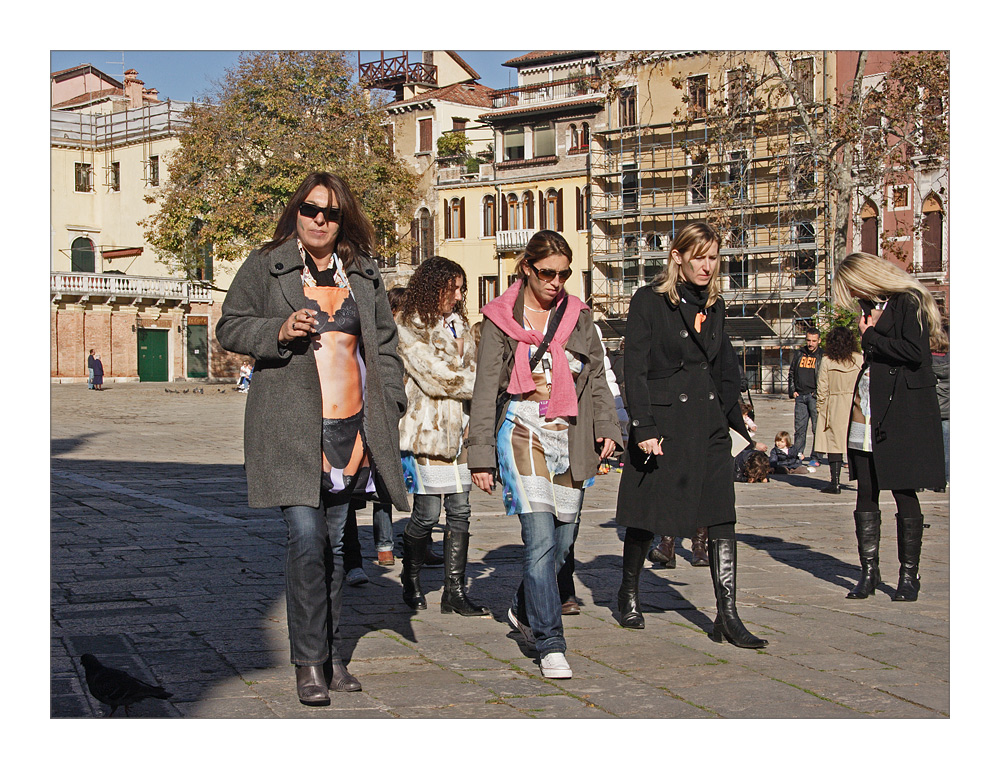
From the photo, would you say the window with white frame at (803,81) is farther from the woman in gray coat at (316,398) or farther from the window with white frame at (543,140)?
the window with white frame at (543,140)

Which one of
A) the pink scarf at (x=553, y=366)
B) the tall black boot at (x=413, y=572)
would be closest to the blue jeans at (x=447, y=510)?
the tall black boot at (x=413, y=572)

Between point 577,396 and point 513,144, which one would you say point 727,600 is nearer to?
point 577,396

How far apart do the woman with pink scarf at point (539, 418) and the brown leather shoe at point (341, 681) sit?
0.78m

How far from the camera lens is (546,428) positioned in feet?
18.2

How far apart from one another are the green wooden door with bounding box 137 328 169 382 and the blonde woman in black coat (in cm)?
5043

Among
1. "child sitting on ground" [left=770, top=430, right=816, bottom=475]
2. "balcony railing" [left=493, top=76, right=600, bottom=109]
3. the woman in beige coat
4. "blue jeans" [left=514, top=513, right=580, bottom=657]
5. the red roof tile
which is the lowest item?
"child sitting on ground" [left=770, top=430, right=816, bottom=475]

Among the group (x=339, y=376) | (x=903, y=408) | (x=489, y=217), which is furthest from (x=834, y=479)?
(x=489, y=217)

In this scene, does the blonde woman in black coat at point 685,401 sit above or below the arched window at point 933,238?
below

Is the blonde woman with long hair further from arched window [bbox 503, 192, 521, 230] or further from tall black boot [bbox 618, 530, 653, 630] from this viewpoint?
arched window [bbox 503, 192, 521, 230]

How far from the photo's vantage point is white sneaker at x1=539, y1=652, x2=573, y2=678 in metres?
5.27

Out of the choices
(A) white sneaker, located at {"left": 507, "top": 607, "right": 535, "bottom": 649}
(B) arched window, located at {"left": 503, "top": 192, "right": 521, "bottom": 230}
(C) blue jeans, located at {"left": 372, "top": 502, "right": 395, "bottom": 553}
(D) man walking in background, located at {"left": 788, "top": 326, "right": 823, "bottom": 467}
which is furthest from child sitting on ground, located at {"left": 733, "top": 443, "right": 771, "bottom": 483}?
(B) arched window, located at {"left": 503, "top": 192, "right": 521, "bottom": 230}

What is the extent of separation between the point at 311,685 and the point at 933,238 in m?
30.3

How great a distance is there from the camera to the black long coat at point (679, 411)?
20.0 feet
